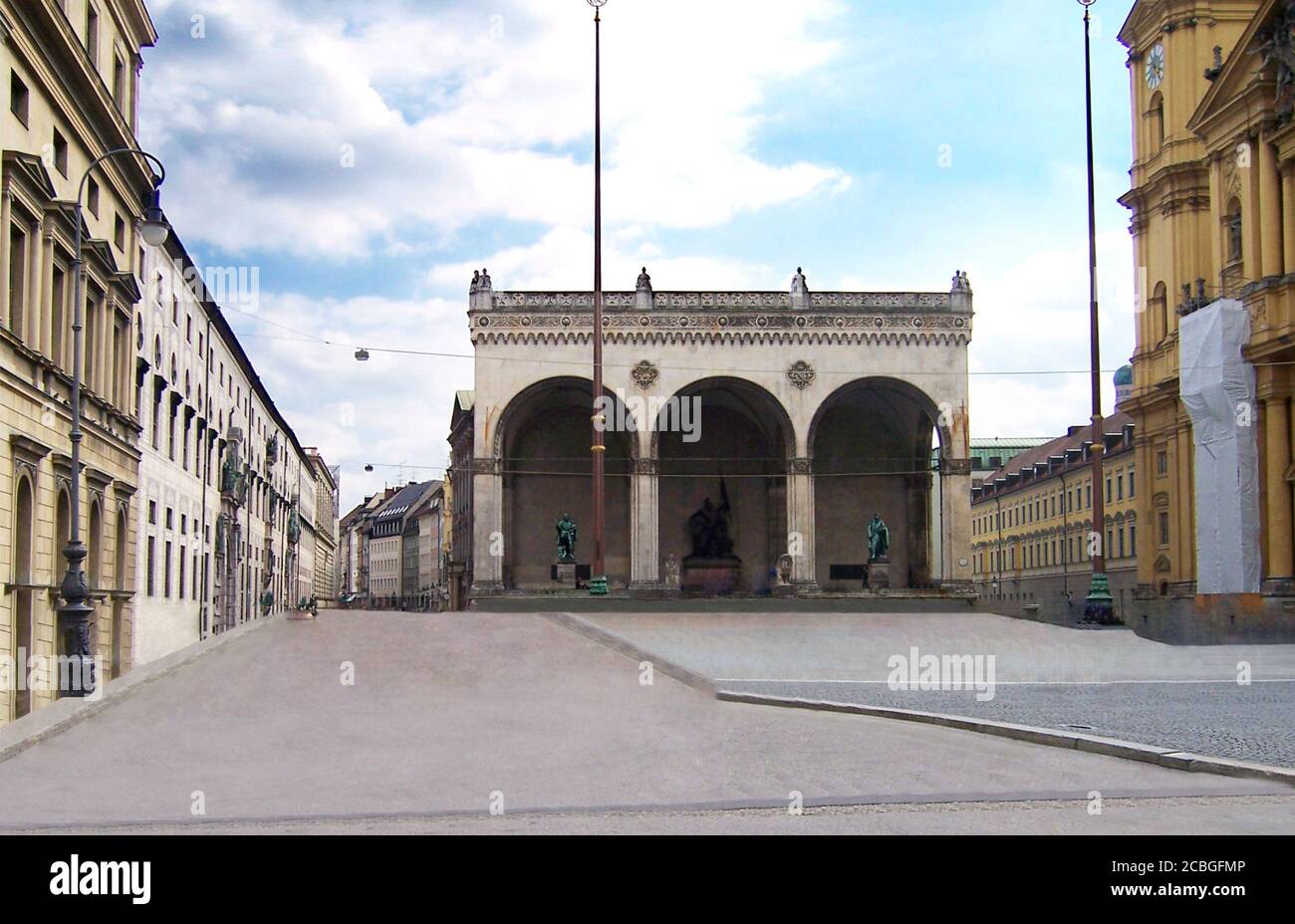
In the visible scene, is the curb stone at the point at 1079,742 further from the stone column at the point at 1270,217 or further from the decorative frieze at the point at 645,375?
the decorative frieze at the point at 645,375

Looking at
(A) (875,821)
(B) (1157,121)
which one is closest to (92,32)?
(A) (875,821)

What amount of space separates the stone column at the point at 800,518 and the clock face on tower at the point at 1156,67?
1857 centimetres

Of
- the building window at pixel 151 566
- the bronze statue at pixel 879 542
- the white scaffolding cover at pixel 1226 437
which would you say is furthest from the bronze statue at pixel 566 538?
the white scaffolding cover at pixel 1226 437

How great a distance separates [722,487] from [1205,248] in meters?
19.8

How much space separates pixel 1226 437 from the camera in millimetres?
41250

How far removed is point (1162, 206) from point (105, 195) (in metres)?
36.4

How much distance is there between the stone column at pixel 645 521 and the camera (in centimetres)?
5178

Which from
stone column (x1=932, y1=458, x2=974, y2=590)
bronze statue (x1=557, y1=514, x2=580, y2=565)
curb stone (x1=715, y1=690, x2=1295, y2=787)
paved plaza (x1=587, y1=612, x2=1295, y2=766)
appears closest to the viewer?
curb stone (x1=715, y1=690, x2=1295, y2=787)

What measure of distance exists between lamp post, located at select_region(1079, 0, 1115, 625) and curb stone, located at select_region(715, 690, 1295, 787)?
17.9 meters

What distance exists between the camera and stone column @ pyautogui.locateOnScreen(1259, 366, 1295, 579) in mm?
38250

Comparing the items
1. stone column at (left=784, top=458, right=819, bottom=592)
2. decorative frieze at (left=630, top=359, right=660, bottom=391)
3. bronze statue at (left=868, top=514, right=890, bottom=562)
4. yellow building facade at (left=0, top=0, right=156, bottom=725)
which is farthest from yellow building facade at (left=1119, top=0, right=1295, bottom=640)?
yellow building facade at (left=0, top=0, right=156, bottom=725)

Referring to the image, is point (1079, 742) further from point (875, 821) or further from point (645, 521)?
point (645, 521)

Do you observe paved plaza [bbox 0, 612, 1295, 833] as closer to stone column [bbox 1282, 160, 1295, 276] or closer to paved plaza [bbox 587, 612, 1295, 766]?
paved plaza [bbox 587, 612, 1295, 766]
